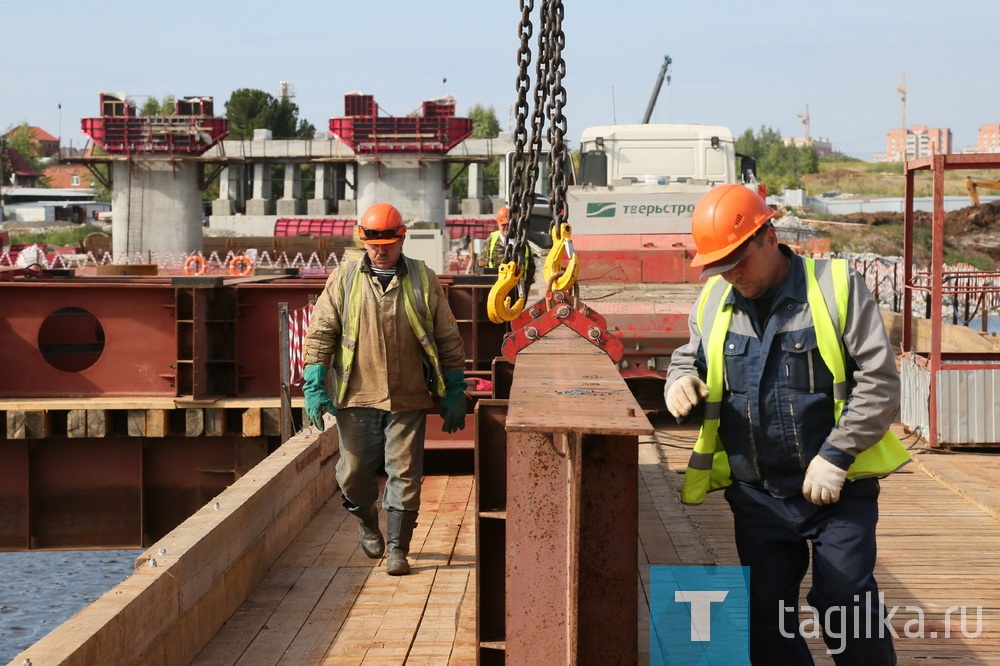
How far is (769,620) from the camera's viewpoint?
4.44 meters

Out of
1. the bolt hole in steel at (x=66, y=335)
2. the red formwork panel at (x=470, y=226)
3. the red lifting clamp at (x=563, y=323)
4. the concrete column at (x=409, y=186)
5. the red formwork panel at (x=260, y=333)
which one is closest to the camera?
the red lifting clamp at (x=563, y=323)

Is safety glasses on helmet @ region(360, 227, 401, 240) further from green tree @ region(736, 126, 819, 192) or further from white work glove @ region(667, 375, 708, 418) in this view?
green tree @ region(736, 126, 819, 192)

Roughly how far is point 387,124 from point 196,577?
4985 cm

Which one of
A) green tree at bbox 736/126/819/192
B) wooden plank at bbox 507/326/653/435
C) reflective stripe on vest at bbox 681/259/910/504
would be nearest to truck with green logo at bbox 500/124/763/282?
wooden plank at bbox 507/326/653/435

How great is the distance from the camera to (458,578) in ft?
22.7

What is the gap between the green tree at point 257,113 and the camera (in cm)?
10819

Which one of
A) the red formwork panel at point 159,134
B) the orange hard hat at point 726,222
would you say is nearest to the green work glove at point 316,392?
the orange hard hat at point 726,222

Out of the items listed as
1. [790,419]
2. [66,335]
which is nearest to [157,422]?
[66,335]

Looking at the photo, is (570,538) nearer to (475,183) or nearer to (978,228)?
(978,228)

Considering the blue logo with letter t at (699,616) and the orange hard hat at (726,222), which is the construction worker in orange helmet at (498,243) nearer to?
the blue logo with letter t at (699,616)

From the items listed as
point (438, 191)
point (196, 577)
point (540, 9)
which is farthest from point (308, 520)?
point (438, 191)

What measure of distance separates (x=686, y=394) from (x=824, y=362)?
1.66ft

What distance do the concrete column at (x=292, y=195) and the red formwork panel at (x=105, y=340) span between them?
66857 millimetres

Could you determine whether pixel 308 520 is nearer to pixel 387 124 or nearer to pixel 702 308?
pixel 702 308
